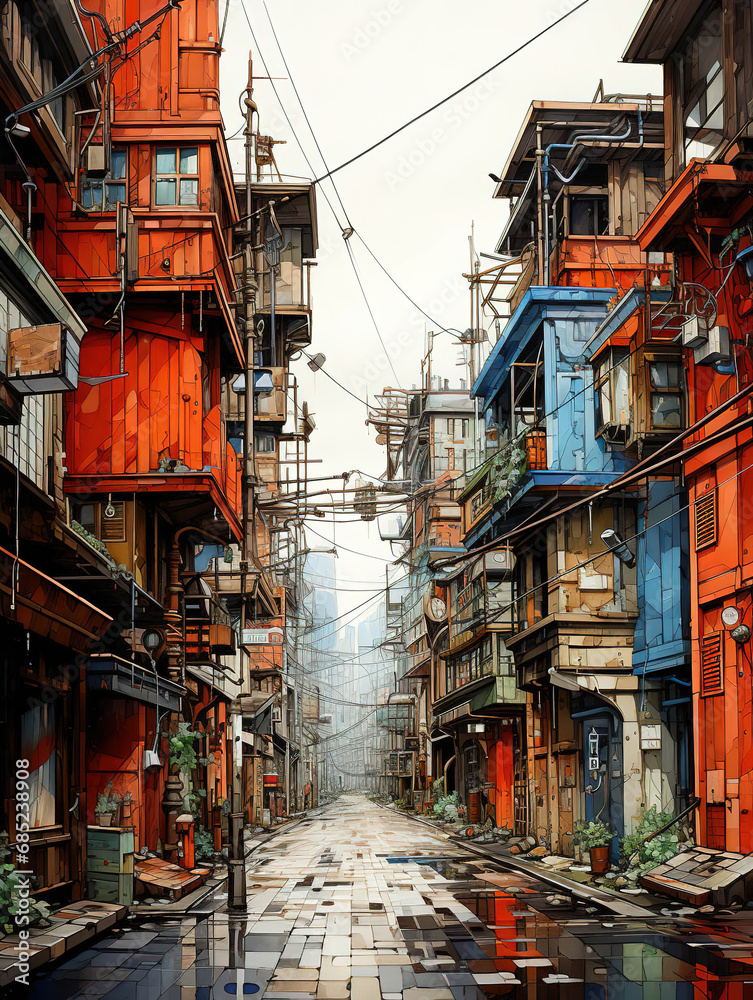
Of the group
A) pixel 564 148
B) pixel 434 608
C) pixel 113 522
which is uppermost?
pixel 564 148

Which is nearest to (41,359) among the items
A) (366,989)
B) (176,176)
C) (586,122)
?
(366,989)

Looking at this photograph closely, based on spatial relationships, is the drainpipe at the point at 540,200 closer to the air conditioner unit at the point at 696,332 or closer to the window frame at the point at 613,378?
the window frame at the point at 613,378

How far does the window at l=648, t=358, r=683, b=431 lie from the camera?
2134 centimetres

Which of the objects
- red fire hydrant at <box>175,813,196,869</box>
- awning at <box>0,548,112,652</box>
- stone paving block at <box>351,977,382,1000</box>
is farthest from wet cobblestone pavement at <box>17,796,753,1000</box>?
awning at <box>0,548,112,652</box>

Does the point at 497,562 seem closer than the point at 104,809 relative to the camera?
No

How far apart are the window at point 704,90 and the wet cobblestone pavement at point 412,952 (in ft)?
42.9

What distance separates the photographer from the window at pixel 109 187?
22.9 metres

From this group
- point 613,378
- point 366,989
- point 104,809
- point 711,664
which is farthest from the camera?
point 613,378

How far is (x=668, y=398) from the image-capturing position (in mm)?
21375

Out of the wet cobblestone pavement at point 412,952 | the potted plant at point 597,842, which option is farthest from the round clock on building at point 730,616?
the potted plant at point 597,842

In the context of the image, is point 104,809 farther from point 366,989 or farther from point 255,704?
point 255,704

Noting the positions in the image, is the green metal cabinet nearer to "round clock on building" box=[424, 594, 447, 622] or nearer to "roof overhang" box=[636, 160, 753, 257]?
"roof overhang" box=[636, 160, 753, 257]

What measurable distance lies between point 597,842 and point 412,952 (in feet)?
33.4

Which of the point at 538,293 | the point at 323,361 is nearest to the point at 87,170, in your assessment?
the point at 538,293
